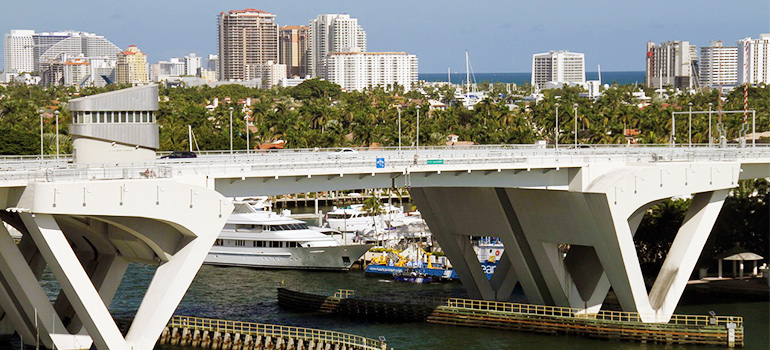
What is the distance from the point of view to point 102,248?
60.6 metres

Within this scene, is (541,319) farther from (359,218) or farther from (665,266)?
(359,218)

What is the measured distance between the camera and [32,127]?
15238 cm

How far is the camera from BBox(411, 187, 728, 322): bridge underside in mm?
66688

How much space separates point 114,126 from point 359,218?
58.0 meters

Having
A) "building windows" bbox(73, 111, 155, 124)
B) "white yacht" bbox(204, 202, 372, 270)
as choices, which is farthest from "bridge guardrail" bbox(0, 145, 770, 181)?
"white yacht" bbox(204, 202, 372, 270)

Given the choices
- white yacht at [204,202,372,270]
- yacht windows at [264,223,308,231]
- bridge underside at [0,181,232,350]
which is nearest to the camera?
bridge underside at [0,181,232,350]

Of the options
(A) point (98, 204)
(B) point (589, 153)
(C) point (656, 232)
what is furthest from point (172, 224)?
(C) point (656, 232)

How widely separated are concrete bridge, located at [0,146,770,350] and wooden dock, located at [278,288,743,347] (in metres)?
1.34

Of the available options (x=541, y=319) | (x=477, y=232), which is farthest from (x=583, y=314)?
(x=477, y=232)

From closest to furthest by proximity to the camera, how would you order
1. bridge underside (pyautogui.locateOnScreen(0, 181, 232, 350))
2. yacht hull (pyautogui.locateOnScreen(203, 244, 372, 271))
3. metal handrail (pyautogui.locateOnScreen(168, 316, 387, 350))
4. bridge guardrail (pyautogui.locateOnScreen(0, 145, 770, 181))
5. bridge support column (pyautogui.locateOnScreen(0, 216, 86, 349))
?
bridge underside (pyautogui.locateOnScreen(0, 181, 232, 350)) < bridge guardrail (pyautogui.locateOnScreen(0, 145, 770, 181)) < bridge support column (pyautogui.locateOnScreen(0, 216, 86, 349)) < metal handrail (pyautogui.locateOnScreen(168, 316, 387, 350)) < yacht hull (pyautogui.locateOnScreen(203, 244, 372, 271))

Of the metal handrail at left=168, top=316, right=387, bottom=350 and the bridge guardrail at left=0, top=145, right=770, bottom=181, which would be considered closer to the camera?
the bridge guardrail at left=0, top=145, right=770, bottom=181

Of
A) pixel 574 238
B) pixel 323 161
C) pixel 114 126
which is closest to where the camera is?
pixel 114 126

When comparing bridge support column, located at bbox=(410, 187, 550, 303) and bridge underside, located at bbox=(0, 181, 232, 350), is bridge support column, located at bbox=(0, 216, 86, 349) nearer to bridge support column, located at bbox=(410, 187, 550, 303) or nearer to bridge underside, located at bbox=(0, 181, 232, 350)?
bridge underside, located at bbox=(0, 181, 232, 350)

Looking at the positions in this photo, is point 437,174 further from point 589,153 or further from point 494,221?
point 589,153
